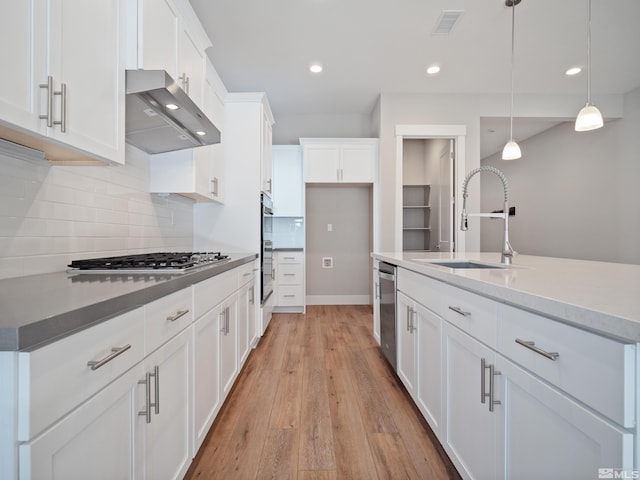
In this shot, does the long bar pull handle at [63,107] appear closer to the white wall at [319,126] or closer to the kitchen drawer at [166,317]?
the kitchen drawer at [166,317]

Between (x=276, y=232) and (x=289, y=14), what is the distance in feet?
8.82

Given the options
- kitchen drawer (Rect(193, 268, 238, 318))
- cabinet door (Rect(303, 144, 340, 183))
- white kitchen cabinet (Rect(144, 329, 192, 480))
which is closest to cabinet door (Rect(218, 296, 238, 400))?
kitchen drawer (Rect(193, 268, 238, 318))

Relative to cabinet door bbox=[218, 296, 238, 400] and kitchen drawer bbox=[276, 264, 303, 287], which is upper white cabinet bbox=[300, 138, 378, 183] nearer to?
kitchen drawer bbox=[276, 264, 303, 287]

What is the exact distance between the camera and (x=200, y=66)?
84.2 inches

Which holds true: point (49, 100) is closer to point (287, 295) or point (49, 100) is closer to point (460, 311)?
point (460, 311)

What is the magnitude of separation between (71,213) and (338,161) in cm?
331

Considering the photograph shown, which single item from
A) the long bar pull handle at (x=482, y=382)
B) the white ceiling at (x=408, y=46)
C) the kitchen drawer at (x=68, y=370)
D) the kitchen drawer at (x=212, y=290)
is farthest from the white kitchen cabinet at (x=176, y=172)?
the long bar pull handle at (x=482, y=382)

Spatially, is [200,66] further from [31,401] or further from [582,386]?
[582,386]

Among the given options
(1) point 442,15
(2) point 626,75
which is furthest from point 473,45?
(2) point 626,75

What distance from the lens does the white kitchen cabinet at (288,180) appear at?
4293mm

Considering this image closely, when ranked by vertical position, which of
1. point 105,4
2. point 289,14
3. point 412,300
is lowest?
point 412,300

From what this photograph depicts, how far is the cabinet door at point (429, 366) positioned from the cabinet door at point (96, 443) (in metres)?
1.19

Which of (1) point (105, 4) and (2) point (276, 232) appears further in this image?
(2) point (276, 232)

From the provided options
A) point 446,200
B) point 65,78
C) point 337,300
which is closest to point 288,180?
point 337,300
